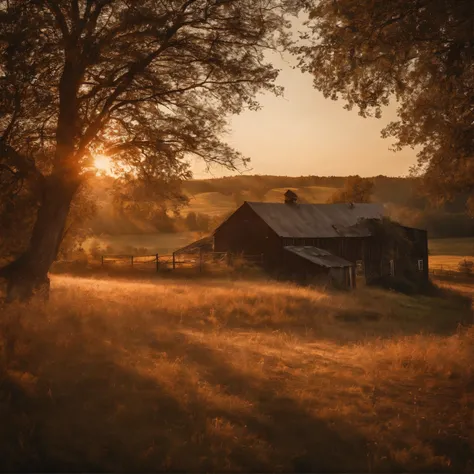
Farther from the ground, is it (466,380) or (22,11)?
(22,11)

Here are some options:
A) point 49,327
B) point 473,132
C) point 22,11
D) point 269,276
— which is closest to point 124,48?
point 22,11

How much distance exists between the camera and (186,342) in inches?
488

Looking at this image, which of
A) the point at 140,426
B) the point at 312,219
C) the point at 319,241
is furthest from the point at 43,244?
the point at 312,219

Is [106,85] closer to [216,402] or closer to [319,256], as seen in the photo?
[216,402]

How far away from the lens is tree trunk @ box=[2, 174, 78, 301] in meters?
14.6

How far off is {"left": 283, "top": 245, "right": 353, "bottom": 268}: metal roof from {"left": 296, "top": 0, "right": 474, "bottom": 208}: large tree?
24153 mm

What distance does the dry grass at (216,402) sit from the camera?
23.3 feet

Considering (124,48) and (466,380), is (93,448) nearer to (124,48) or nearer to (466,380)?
(466,380)

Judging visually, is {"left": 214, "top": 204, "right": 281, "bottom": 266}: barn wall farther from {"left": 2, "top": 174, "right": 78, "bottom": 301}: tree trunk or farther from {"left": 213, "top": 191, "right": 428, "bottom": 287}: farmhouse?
→ {"left": 2, "top": 174, "right": 78, "bottom": 301}: tree trunk

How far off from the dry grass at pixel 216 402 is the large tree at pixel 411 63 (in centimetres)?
553

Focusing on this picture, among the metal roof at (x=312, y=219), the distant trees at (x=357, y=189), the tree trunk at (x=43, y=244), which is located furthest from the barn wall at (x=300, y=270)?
the distant trees at (x=357, y=189)

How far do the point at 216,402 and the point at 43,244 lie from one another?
8.50 meters

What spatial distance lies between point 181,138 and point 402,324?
13181 mm

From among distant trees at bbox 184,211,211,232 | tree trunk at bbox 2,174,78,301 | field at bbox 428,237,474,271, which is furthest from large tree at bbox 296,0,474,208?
distant trees at bbox 184,211,211,232
